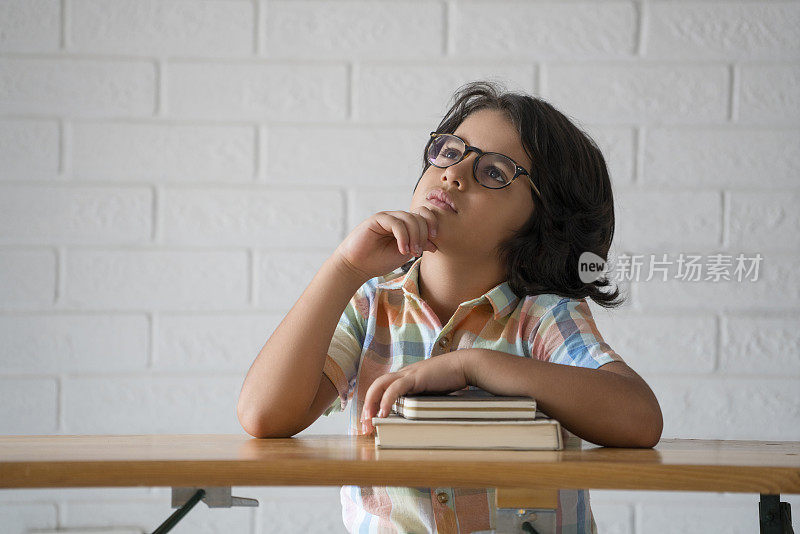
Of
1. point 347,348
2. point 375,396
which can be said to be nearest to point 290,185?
point 347,348

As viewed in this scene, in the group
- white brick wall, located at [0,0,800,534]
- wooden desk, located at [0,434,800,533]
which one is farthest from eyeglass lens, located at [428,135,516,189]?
white brick wall, located at [0,0,800,534]

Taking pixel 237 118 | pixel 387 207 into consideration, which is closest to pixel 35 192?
pixel 237 118

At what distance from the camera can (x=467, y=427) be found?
0.88 m

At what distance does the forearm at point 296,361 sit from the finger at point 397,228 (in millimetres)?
78

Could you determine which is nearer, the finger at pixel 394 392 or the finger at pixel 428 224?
the finger at pixel 394 392

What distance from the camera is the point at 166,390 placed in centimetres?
196

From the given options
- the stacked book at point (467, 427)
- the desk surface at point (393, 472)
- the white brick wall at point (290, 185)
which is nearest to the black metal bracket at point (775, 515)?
the desk surface at point (393, 472)

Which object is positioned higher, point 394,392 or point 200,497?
point 394,392

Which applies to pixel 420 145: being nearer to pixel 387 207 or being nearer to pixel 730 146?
pixel 387 207

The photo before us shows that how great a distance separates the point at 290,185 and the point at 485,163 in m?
0.77

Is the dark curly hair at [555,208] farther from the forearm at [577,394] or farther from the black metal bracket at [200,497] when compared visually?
the black metal bracket at [200,497]

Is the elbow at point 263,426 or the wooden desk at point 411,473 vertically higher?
the wooden desk at point 411,473

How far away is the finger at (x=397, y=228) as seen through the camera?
1.12 meters

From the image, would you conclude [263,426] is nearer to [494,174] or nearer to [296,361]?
[296,361]
